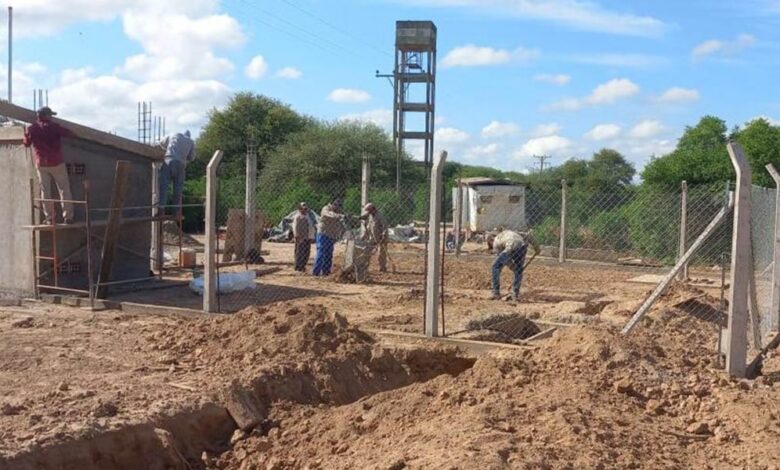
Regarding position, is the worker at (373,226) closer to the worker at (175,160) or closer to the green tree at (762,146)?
the worker at (175,160)

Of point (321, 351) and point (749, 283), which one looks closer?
point (749, 283)

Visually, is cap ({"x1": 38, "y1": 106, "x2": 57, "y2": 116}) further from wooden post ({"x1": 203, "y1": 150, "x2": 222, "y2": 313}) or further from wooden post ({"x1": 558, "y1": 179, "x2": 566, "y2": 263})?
wooden post ({"x1": 558, "y1": 179, "x2": 566, "y2": 263})

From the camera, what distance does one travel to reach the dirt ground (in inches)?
211

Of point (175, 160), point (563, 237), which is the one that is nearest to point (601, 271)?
point (563, 237)

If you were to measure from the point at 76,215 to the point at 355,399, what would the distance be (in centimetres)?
741

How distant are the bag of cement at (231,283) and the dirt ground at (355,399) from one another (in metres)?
3.34

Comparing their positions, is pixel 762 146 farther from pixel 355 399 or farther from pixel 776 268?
pixel 355 399

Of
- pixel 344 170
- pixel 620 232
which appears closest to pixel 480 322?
pixel 620 232

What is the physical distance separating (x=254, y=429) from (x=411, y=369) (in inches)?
89.1

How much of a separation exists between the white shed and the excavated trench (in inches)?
851

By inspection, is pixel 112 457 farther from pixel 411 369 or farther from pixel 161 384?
pixel 411 369

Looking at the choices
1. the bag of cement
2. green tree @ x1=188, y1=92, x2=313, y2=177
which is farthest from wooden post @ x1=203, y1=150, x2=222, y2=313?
green tree @ x1=188, y1=92, x2=313, y2=177

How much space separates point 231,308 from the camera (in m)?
12.0

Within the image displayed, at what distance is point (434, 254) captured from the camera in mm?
8758
